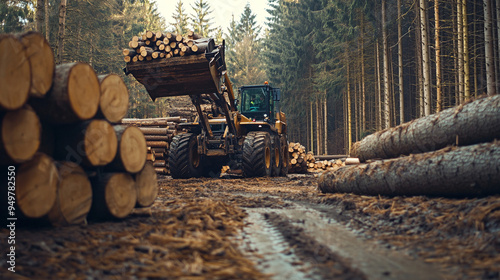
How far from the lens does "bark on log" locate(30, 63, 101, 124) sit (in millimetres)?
4098

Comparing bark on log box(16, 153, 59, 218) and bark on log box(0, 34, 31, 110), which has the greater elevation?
bark on log box(0, 34, 31, 110)

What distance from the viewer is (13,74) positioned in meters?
3.63

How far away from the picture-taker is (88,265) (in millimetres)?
3180

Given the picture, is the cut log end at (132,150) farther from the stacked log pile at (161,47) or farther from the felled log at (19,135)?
the stacked log pile at (161,47)

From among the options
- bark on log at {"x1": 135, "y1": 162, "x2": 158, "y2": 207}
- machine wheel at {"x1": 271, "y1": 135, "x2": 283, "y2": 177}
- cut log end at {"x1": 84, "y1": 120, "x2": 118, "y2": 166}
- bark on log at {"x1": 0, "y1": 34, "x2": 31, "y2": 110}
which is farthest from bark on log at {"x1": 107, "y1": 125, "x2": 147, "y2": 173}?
machine wheel at {"x1": 271, "y1": 135, "x2": 283, "y2": 177}

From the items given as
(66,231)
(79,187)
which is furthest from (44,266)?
(79,187)

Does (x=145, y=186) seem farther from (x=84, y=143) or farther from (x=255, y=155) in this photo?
(x=255, y=155)

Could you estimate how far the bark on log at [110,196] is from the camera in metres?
4.63

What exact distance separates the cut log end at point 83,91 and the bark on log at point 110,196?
817mm

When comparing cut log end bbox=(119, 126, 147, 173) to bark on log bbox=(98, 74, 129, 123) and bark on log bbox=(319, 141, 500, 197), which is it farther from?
bark on log bbox=(319, 141, 500, 197)

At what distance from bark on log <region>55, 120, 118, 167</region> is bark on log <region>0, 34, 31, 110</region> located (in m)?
0.72

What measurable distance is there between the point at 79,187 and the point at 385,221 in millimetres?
4078

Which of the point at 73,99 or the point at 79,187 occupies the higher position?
the point at 73,99

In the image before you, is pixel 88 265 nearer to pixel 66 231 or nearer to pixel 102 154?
pixel 66 231
